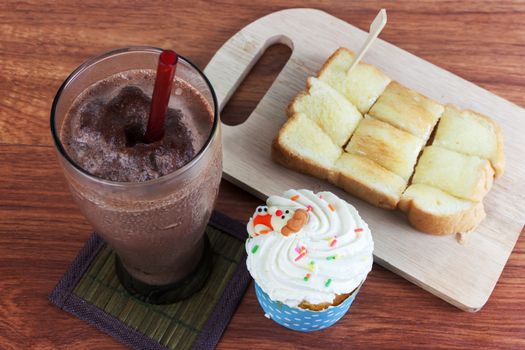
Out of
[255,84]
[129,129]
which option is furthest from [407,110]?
[129,129]

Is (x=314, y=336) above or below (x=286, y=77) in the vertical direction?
below

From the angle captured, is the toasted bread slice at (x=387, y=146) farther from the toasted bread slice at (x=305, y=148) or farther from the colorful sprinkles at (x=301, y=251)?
the colorful sprinkles at (x=301, y=251)

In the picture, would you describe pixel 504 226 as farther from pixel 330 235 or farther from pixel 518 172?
pixel 330 235

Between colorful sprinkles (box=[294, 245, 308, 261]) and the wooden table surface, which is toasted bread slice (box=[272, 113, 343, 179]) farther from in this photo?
colorful sprinkles (box=[294, 245, 308, 261])

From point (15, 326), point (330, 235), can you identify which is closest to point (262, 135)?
point (330, 235)

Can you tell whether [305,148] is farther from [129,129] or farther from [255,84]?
[129,129]

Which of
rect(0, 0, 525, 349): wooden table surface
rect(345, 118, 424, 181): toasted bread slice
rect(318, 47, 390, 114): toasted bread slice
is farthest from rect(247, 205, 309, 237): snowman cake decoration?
rect(318, 47, 390, 114): toasted bread slice

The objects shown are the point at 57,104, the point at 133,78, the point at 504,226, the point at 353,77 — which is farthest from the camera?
the point at 353,77
